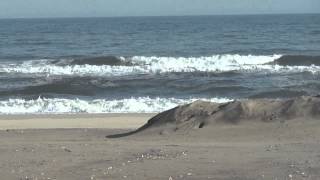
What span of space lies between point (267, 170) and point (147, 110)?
995 cm

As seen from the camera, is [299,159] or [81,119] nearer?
[299,159]

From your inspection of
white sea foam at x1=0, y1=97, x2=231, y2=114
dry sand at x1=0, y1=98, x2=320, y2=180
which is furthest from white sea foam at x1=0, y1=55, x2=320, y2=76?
dry sand at x1=0, y1=98, x2=320, y2=180

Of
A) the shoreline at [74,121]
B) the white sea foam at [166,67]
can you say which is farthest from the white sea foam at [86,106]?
the white sea foam at [166,67]

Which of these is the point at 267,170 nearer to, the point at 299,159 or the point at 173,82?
the point at 299,159

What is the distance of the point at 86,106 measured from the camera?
16594mm

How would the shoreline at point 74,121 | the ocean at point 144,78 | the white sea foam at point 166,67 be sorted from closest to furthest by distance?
the shoreline at point 74,121
the ocean at point 144,78
the white sea foam at point 166,67

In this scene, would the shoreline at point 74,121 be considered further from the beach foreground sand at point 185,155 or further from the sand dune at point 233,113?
the beach foreground sand at point 185,155

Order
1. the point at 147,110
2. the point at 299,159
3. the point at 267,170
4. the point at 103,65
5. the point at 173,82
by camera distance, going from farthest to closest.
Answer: the point at 103,65 < the point at 173,82 < the point at 147,110 < the point at 299,159 < the point at 267,170

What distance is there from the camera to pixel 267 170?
629 cm

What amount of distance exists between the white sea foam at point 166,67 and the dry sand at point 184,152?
16.7 meters

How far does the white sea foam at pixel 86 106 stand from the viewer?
16203 mm

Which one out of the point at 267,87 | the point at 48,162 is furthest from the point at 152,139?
the point at 267,87

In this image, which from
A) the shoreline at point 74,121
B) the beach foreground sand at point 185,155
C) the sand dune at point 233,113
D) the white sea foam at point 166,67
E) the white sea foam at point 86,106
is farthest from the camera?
the white sea foam at point 166,67

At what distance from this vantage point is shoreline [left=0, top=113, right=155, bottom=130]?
42.5 ft
